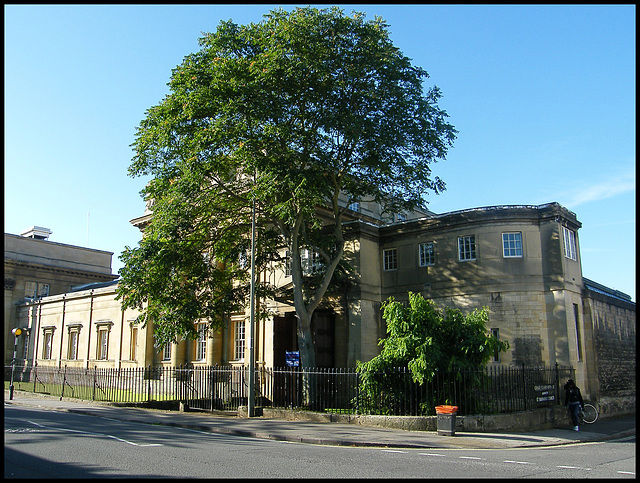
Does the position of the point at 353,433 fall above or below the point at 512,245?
below

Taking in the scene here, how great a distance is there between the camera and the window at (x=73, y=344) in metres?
50.4

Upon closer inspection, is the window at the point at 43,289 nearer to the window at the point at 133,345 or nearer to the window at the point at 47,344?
the window at the point at 47,344

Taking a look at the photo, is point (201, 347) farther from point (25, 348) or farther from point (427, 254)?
point (25, 348)

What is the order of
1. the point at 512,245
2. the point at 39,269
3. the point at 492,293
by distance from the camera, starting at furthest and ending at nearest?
the point at 39,269 → the point at 512,245 → the point at 492,293

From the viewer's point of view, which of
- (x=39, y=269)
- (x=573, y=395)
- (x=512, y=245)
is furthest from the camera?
(x=39, y=269)

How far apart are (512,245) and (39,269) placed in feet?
167

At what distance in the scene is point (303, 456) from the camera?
12578mm

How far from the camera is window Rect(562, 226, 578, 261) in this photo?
27.0 m

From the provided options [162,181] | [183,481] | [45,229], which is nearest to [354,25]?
[162,181]

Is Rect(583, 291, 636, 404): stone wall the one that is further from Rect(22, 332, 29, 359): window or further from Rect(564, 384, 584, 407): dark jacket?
Rect(22, 332, 29, 359): window

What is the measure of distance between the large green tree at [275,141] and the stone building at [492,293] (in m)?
3.30

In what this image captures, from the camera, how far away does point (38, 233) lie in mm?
63375

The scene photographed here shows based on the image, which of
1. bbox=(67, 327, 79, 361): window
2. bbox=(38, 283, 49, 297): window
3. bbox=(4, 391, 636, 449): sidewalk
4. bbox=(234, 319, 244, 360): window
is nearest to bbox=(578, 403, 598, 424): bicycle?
bbox=(4, 391, 636, 449): sidewalk

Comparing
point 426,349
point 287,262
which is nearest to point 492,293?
point 426,349
